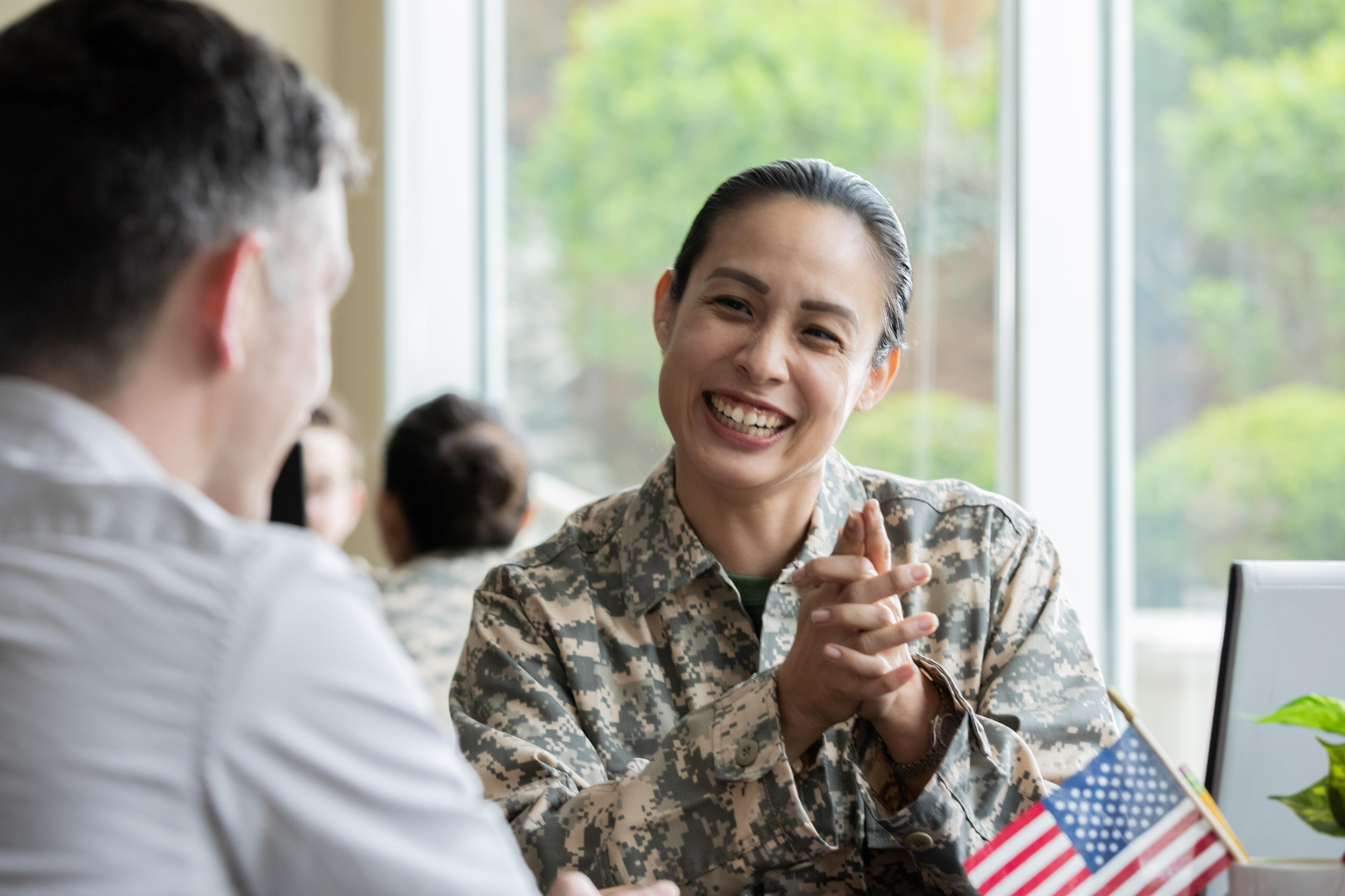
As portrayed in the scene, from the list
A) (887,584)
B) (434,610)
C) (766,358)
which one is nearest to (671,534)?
(766,358)

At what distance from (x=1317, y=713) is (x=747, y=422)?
0.75 m

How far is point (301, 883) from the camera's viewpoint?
2.22ft

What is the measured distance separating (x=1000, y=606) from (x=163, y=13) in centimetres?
115

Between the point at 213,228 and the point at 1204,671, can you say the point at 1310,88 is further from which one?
the point at 213,228

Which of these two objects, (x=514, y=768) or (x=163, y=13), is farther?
(x=514, y=768)

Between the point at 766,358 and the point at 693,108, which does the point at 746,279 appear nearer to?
the point at 766,358

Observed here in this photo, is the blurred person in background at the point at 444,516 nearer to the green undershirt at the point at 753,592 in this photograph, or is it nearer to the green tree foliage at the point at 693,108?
the green tree foliage at the point at 693,108

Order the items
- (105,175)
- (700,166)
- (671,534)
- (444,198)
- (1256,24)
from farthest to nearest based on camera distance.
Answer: (444,198), (700,166), (1256,24), (671,534), (105,175)

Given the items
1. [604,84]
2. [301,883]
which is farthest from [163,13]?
[604,84]

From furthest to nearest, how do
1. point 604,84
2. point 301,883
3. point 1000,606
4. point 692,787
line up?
point 604,84 < point 1000,606 < point 692,787 < point 301,883

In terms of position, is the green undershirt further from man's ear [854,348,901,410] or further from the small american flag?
the small american flag

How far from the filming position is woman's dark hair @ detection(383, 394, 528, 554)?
2.86 meters

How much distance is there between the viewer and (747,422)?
A: 5.04ft

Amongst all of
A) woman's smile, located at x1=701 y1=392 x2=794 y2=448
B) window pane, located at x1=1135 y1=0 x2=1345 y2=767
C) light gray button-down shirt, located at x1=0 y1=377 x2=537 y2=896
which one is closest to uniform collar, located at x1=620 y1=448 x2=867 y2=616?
woman's smile, located at x1=701 y1=392 x2=794 y2=448
